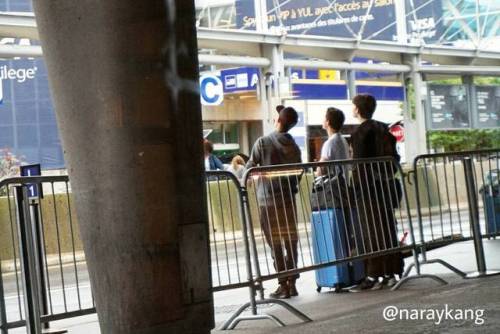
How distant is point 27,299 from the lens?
22.7ft

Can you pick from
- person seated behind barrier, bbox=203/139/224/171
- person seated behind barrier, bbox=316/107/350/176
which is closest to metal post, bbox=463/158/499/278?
person seated behind barrier, bbox=316/107/350/176

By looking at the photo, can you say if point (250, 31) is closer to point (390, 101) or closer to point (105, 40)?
point (390, 101)

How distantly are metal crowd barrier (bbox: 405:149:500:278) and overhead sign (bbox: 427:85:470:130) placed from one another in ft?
46.2

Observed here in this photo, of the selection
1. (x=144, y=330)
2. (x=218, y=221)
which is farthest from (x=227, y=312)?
(x=144, y=330)

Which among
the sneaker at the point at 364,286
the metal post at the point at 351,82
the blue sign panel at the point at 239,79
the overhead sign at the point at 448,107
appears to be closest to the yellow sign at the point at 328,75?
the metal post at the point at 351,82

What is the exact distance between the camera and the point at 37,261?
7.52 m

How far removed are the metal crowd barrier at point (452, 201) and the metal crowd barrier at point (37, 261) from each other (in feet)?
12.5

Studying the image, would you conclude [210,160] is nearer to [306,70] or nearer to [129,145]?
[129,145]

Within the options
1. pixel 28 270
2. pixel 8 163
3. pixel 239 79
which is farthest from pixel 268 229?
pixel 239 79

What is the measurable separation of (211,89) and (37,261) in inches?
629

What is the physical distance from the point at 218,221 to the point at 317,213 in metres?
1.14

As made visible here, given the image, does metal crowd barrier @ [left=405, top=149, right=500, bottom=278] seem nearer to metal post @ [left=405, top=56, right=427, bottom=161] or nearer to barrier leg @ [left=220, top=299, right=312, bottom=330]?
barrier leg @ [left=220, top=299, right=312, bottom=330]

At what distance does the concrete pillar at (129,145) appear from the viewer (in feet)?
16.6

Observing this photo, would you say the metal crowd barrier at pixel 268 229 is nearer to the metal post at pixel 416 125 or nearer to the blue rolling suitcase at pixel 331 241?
the blue rolling suitcase at pixel 331 241
